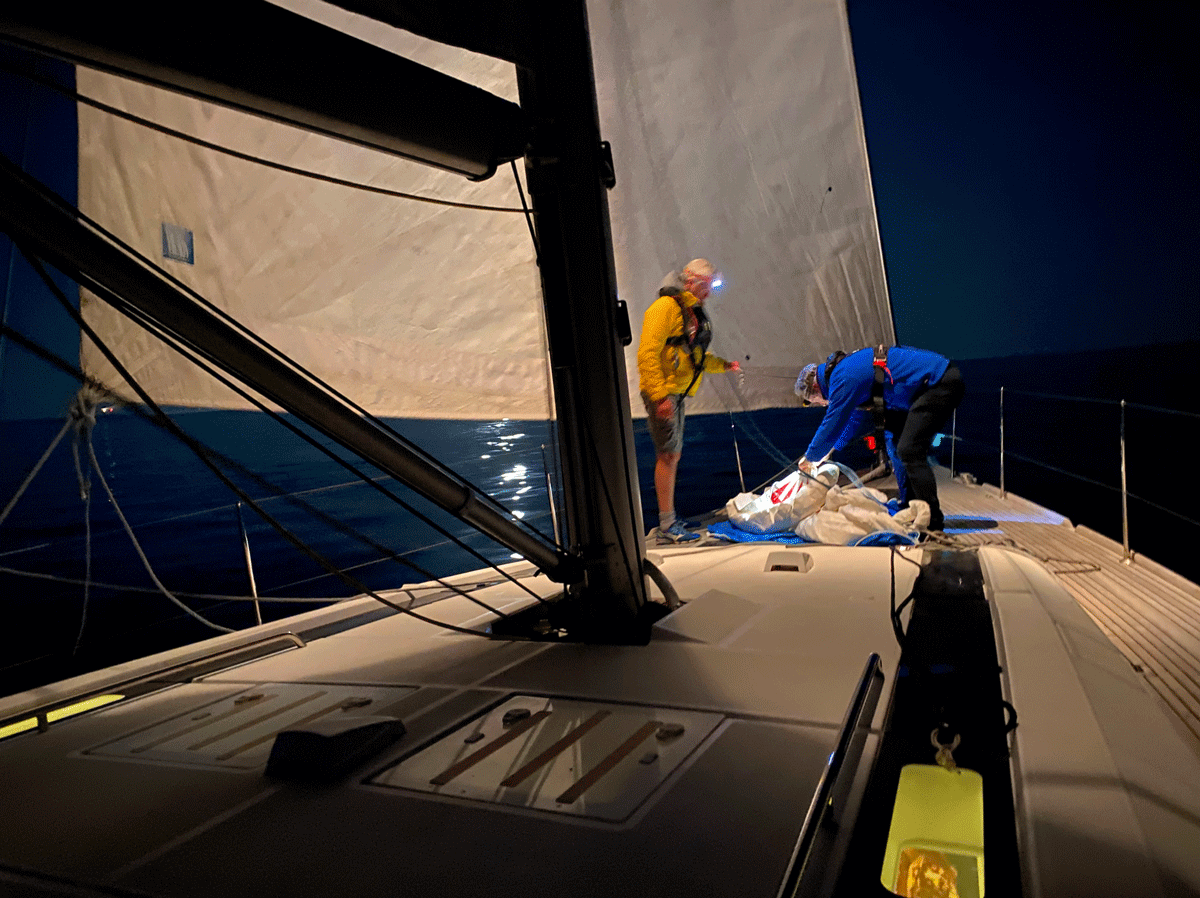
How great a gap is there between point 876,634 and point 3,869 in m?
1.18

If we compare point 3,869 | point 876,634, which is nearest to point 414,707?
point 3,869

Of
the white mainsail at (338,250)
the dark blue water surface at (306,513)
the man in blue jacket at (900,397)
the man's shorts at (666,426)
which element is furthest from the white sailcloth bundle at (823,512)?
the white mainsail at (338,250)

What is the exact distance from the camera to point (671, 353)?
3.09 m

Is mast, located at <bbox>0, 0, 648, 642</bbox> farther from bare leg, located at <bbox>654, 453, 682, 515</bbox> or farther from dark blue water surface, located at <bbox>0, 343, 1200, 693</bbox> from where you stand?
bare leg, located at <bbox>654, 453, 682, 515</bbox>

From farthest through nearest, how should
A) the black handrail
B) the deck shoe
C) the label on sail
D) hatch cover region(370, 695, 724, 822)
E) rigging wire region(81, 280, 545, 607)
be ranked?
1. the deck shoe
2. the label on sail
3. rigging wire region(81, 280, 545, 607)
4. hatch cover region(370, 695, 724, 822)
5. the black handrail

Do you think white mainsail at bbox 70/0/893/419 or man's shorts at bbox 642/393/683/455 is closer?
white mainsail at bbox 70/0/893/419

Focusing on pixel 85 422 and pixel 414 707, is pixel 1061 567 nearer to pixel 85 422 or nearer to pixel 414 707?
pixel 414 707

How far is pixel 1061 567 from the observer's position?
2.29 m

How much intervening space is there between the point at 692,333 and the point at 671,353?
0.13m

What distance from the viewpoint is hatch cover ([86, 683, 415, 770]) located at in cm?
96

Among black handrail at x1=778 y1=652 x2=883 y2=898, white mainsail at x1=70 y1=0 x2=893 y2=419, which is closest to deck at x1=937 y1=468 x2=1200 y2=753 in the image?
black handrail at x1=778 y1=652 x2=883 y2=898

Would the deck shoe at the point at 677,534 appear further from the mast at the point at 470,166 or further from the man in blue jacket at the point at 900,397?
the mast at the point at 470,166

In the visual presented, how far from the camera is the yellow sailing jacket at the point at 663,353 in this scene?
3.08 m

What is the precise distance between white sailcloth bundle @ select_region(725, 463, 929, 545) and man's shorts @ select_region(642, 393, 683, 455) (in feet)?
1.24
